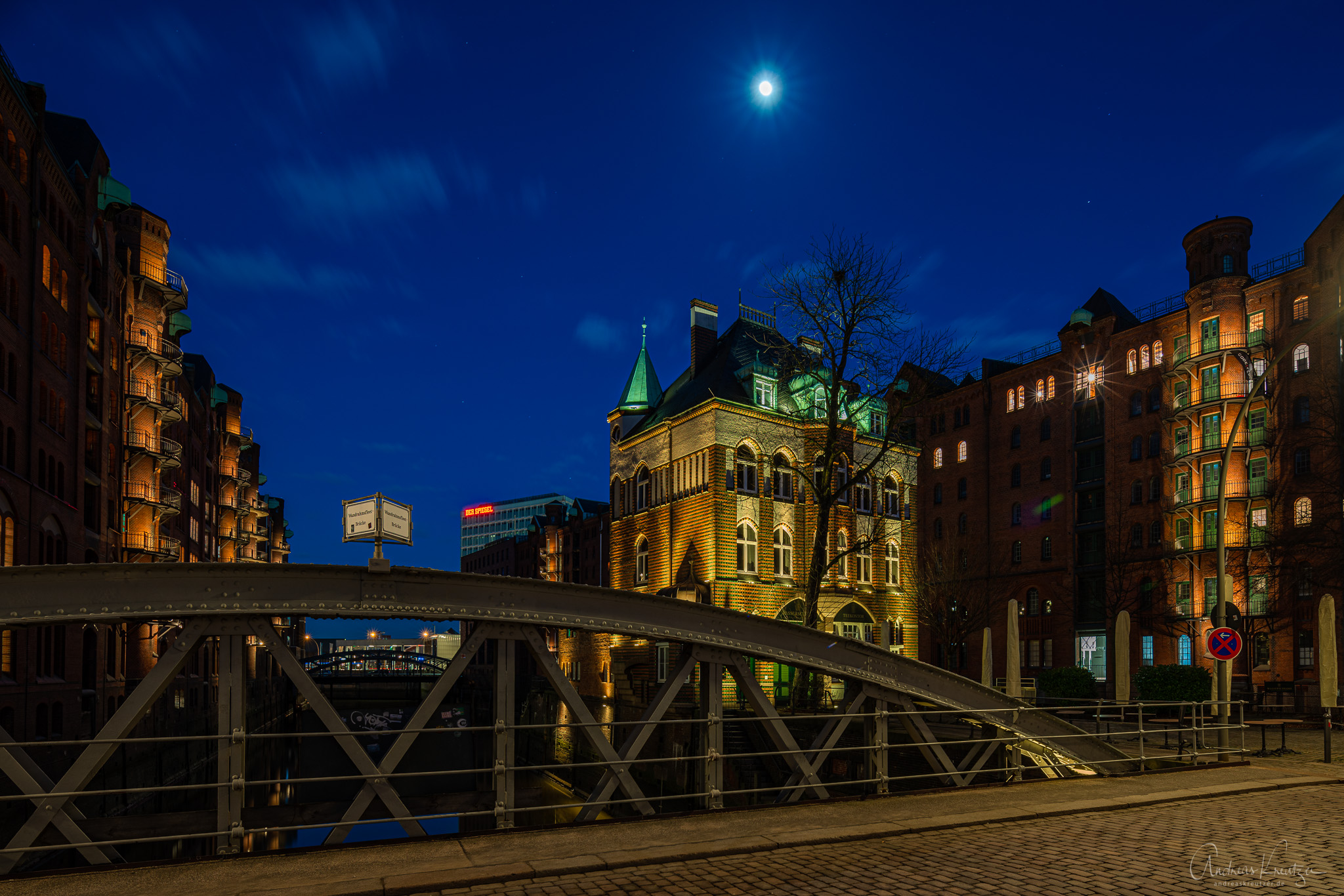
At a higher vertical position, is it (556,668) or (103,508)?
(103,508)

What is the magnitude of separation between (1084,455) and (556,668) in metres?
56.4

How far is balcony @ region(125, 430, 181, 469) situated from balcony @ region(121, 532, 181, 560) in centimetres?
401

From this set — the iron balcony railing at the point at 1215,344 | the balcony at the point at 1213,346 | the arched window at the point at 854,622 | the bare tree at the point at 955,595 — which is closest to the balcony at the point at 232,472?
the bare tree at the point at 955,595

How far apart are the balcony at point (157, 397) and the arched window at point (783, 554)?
109 ft

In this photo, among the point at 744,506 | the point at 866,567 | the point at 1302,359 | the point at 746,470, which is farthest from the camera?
the point at 1302,359

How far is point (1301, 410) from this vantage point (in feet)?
157

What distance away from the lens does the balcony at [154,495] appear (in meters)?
48.2

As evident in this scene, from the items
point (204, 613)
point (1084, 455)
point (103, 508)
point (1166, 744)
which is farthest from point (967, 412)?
point (204, 613)

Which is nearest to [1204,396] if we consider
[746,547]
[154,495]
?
[746,547]

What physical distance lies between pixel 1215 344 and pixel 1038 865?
165ft

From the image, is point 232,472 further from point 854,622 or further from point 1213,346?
point 1213,346

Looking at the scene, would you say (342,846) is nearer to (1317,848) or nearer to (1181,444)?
(1317,848)

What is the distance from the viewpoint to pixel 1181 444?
174 feet

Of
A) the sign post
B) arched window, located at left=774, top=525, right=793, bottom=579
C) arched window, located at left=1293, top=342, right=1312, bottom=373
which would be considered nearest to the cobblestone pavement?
the sign post
